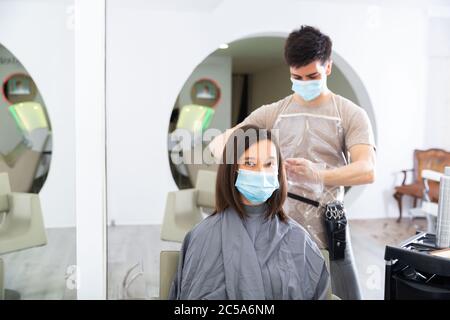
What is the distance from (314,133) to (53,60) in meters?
1.17

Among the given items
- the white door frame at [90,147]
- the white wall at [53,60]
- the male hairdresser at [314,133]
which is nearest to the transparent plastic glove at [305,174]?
the male hairdresser at [314,133]

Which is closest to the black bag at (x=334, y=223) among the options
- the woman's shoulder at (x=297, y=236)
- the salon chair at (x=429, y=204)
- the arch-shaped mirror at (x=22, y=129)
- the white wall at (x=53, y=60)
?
the woman's shoulder at (x=297, y=236)

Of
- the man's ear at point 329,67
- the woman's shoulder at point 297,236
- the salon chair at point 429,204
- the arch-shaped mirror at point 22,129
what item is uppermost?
the man's ear at point 329,67

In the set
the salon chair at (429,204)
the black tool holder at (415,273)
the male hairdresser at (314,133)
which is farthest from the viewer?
the salon chair at (429,204)

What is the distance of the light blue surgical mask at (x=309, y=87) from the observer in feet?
5.86

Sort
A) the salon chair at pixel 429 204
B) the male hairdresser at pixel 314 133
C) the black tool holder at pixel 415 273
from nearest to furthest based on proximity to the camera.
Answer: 1. the black tool holder at pixel 415 273
2. the male hairdresser at pixel 314 133
3. the salon chair at pixel 429 204

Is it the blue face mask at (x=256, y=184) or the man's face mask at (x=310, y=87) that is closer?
the blue face mask at (x=256, y=184)

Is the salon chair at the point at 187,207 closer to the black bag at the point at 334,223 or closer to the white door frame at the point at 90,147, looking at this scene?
the white door frame at the point at 90,147

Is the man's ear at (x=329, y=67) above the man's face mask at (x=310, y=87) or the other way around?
above

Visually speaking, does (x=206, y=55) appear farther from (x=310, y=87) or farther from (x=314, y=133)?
(x=314, y=133)

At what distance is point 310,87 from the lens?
70.5 inches

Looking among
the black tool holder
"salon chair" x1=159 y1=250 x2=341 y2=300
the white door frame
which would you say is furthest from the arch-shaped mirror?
the black tool holder
